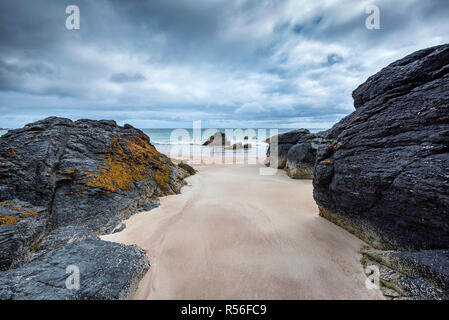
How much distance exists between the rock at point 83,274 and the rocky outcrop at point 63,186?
0.47ft

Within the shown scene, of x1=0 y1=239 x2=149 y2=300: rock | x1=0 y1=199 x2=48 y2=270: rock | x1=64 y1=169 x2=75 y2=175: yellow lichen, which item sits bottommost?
x1=0 y1=239 x2=149 y2=300: rock

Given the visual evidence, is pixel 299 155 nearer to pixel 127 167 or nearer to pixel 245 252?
pixel 245 252

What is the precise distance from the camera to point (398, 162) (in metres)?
3.07

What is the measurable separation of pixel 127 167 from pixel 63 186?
159 cm

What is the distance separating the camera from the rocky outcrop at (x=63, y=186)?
303 centimetres

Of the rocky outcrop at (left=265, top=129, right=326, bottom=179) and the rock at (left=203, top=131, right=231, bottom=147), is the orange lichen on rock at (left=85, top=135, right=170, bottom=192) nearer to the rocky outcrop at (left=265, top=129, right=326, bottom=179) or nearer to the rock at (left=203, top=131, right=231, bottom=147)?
the rocky outcrop at (left=265, top=129, right=326, bottom=179)

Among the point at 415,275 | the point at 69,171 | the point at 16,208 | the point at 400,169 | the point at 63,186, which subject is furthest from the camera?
the point at 69,171

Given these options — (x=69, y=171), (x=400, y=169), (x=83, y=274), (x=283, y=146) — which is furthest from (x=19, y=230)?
(x=283, y=146)

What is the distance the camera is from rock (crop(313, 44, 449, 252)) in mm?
2619

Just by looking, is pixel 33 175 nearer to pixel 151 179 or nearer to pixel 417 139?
pixel 151 179

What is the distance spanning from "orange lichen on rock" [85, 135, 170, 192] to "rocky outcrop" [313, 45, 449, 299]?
17.1ft

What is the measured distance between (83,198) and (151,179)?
2073mm

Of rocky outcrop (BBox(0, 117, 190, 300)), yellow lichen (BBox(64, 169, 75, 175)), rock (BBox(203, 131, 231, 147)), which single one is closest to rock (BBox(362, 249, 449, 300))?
rocky outcrop (BBox(0, 117, 190, 300))
